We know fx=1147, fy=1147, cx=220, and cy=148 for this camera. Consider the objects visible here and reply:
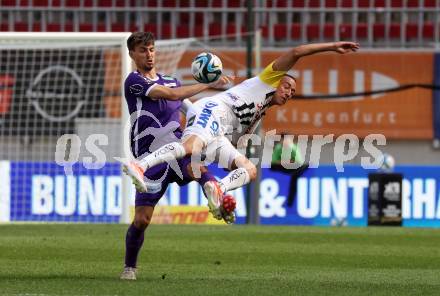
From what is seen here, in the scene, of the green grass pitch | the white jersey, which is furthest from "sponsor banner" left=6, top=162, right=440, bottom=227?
the white jersey

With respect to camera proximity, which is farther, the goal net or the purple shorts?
the goal net

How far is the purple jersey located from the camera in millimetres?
9875

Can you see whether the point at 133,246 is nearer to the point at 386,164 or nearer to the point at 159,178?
the point at 159,178

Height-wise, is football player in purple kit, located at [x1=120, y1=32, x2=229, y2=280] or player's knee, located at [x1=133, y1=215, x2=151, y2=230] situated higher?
football player in purple kit, located at [x1=120, y1=32, x2=229, y2=280]

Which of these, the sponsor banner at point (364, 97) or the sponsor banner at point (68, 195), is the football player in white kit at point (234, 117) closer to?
the sponsor banner at point (68, 195)

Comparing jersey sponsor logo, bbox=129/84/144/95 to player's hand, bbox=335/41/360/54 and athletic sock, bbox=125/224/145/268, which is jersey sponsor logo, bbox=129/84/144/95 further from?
player's hand, bbox=335/41/360/54

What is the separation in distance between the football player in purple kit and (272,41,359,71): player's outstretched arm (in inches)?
21.3

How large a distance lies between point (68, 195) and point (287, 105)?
5.97 m

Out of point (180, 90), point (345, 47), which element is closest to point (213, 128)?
point (180, 90)

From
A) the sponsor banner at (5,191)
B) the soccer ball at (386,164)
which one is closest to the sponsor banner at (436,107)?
the soccer ball at (386,164)

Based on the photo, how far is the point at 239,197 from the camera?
69.3 feet

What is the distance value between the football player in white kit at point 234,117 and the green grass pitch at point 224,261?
40.0 inches

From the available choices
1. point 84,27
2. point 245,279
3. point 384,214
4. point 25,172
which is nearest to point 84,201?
point 25,172

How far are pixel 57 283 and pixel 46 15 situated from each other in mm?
17904
